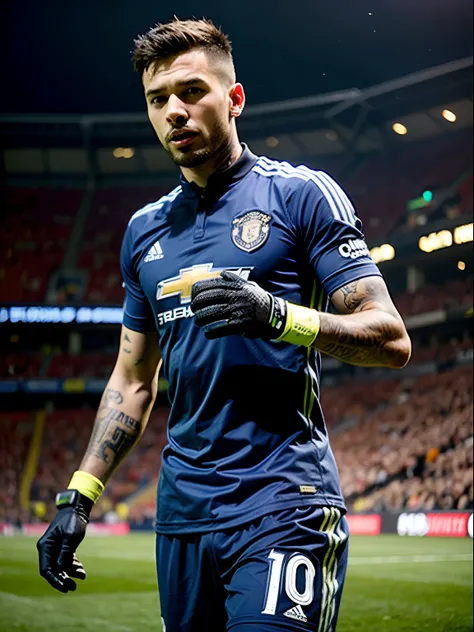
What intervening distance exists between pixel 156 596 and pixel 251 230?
4.80 metres

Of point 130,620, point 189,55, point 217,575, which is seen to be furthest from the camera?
point 130,620

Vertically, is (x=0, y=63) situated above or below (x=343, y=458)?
above

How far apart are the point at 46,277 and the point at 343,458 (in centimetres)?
581

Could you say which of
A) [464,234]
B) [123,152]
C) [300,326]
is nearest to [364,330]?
[300,326]

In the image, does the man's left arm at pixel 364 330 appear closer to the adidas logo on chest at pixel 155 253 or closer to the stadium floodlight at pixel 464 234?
the adidas logo on chest at pixel 155 253

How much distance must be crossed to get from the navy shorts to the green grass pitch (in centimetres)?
325

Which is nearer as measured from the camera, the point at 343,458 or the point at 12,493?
the point at 343,458

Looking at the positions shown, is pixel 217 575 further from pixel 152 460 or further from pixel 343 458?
pixel 152 460

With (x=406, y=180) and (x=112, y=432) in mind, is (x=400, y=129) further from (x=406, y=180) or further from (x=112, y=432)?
(x=112, y=432)

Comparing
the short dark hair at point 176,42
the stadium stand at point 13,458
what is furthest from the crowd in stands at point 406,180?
the stadium stand at point 13,458

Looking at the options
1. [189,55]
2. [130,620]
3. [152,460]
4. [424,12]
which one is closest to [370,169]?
[424,12]

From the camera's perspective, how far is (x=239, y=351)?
176cm

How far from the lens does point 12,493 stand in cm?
1575

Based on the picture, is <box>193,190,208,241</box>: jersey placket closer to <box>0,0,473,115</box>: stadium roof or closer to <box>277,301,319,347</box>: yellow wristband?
<box>277,301,319,347</box>: yellow wristband
